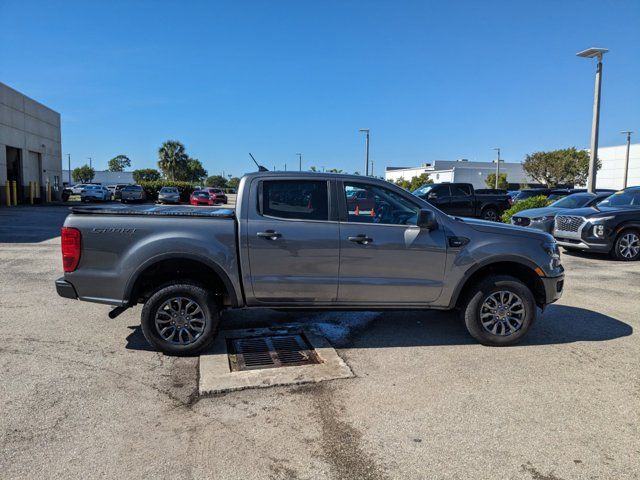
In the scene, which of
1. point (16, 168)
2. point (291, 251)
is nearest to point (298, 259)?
point (291, 251)

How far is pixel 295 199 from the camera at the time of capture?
497cm

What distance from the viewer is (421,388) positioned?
4.16 meters

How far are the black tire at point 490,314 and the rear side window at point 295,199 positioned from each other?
71.3 inches

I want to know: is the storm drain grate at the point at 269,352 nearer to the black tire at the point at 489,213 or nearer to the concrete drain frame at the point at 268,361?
the concrete drain frame at the point at 268,361

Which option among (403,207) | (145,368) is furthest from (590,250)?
(145,368)

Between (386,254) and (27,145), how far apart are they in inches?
1327

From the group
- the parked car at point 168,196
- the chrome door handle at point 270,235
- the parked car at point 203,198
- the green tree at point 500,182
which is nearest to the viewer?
the chrome door handle at point 270,235

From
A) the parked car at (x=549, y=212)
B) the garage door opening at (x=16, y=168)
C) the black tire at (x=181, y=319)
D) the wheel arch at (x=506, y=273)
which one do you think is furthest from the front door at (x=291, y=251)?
the garage door opening at (x=16, y=168)

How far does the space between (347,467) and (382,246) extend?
2362 mm

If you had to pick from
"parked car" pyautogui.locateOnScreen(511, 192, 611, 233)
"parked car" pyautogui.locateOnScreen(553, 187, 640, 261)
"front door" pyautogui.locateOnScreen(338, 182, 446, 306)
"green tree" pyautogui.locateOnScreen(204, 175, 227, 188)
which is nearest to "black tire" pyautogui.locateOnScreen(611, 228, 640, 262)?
"parked car" pyautogui.locateOnScreen(553, 187, 640, 261)

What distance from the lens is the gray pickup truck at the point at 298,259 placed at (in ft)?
15.4

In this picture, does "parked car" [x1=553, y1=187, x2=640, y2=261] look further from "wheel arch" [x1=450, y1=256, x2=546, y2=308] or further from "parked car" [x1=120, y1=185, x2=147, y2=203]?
"parked car" [x1=120, y1=185, x2=147, y2=203]

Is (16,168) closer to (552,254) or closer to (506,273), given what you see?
(506,273)

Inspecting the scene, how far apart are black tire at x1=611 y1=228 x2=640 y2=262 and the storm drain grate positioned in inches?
365
